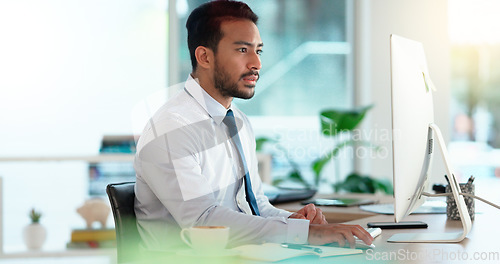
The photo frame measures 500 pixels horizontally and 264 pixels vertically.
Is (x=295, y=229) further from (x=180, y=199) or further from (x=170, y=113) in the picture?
(x=170, y=113)

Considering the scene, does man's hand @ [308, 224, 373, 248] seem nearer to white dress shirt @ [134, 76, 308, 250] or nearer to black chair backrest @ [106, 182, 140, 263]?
white dress shirt @ [134, 76, 308, 250]

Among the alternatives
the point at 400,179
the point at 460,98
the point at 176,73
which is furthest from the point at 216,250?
the point at 460,98

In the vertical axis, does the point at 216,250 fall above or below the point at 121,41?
below

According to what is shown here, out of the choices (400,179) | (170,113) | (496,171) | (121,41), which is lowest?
(496,171)

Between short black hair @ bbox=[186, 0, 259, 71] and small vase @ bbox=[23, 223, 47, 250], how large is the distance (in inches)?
72.4

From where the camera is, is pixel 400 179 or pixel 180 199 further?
pixel 180 199

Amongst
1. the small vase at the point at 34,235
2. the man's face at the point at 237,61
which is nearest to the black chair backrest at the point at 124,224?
the man's face at the point at 237,61

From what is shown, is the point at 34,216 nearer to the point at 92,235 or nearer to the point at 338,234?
the point at 92,235

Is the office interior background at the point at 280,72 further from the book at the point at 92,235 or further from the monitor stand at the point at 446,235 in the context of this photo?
the monitor stand at the point at 446,235

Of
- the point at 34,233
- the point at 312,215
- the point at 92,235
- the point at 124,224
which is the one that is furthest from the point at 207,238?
the point at 34,233

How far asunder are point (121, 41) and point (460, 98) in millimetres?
2859

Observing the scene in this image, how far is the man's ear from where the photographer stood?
1793mm

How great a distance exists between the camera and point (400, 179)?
1.28 m

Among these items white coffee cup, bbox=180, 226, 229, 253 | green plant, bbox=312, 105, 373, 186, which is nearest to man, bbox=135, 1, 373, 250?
white coffee cup, bbox=180, 226, 229, 253
